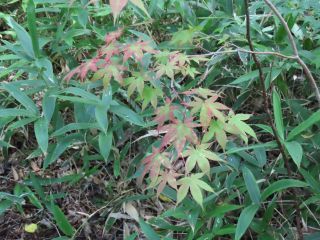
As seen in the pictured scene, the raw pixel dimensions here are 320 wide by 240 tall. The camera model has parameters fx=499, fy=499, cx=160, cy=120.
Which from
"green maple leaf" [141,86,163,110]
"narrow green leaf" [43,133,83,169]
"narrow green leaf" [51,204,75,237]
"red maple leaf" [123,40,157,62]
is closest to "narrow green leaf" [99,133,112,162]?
"narrow green leaf" [43,133,83,169]

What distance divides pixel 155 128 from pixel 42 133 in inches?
17.2

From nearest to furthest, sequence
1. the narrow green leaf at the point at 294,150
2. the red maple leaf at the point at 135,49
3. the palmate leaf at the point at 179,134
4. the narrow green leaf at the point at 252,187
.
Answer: the palmate leaf at the point at 179,134
the red maple leaf at the point at 135,49
the narrow green leaf at the point at 294,150
the narrow green leaf at the point at 252,187

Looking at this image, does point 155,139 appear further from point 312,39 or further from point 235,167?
point 312,39

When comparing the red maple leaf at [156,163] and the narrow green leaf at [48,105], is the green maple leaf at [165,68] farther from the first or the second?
the narrow green leaf at [48,105]

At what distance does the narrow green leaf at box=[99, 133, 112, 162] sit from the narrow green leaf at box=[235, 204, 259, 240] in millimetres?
477

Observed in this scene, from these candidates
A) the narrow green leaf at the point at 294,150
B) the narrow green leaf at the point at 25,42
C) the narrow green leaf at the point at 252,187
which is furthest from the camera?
the narrow green leaf at the point at 25,42

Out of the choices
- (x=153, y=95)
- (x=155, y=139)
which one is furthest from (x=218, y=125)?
(x=155, y=139)

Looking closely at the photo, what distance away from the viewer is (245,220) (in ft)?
4.78

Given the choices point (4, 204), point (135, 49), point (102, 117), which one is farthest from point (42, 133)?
point (135, 49)

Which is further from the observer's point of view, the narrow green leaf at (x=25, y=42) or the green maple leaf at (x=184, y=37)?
the narrow green leaf at (x=25, y=42)

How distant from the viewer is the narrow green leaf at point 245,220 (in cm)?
142

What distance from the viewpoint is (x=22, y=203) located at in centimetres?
185

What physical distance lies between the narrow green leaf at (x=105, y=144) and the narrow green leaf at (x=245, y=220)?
1.56ft

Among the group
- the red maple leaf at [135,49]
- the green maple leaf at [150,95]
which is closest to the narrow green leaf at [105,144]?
the green maple leaf at [150,95]
